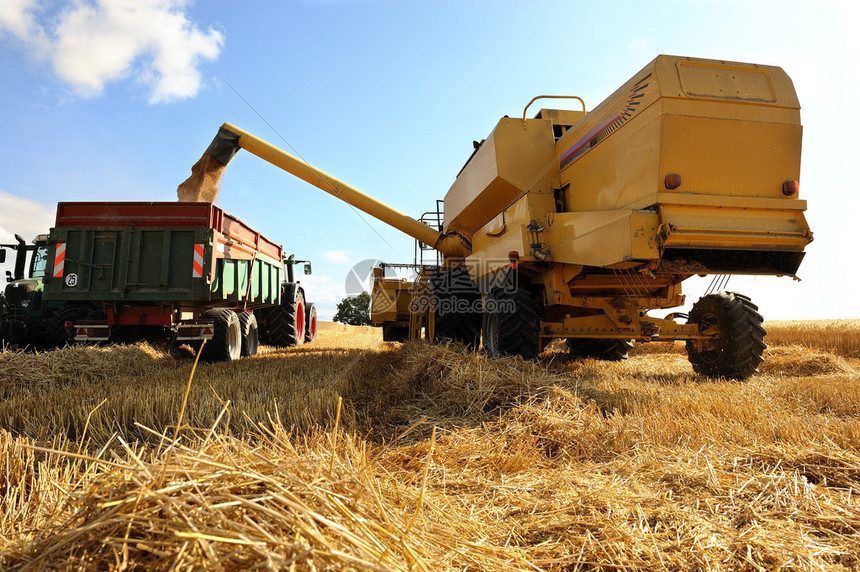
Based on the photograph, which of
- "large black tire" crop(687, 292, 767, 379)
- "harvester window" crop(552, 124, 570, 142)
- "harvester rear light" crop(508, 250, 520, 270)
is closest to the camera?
"large black tire" crop(687, 292, 767, 379)

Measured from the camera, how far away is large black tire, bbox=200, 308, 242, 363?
6.50 m

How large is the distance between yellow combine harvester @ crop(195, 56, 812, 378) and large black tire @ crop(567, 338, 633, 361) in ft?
0.12

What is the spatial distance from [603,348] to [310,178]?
19.0 feet

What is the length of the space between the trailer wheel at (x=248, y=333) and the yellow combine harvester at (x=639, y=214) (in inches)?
121

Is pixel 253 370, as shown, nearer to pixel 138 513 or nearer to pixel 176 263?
pixel 176 263

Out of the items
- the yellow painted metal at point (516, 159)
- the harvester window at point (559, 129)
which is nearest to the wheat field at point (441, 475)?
the yellow painted metal at point (516, 159)

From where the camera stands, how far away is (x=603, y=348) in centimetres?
752

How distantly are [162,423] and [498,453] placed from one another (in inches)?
87.6

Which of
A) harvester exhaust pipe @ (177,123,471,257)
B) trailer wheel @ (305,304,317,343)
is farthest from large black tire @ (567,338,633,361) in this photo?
trailer wheel @ (305,304,317,343)

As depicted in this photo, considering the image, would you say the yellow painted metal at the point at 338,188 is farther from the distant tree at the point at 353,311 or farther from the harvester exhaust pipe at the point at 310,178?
the distant tree at the point at 353,311

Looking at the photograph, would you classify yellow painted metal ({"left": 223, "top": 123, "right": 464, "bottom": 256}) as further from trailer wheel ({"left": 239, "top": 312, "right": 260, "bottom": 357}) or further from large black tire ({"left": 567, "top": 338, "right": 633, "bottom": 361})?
large black tire ({"left": 567, "top": 338, "right": 633, "bottom": 361})

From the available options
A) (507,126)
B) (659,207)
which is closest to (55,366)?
(507,126)

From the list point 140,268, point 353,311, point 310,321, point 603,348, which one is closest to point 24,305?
point 140,268

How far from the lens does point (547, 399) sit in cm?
338
